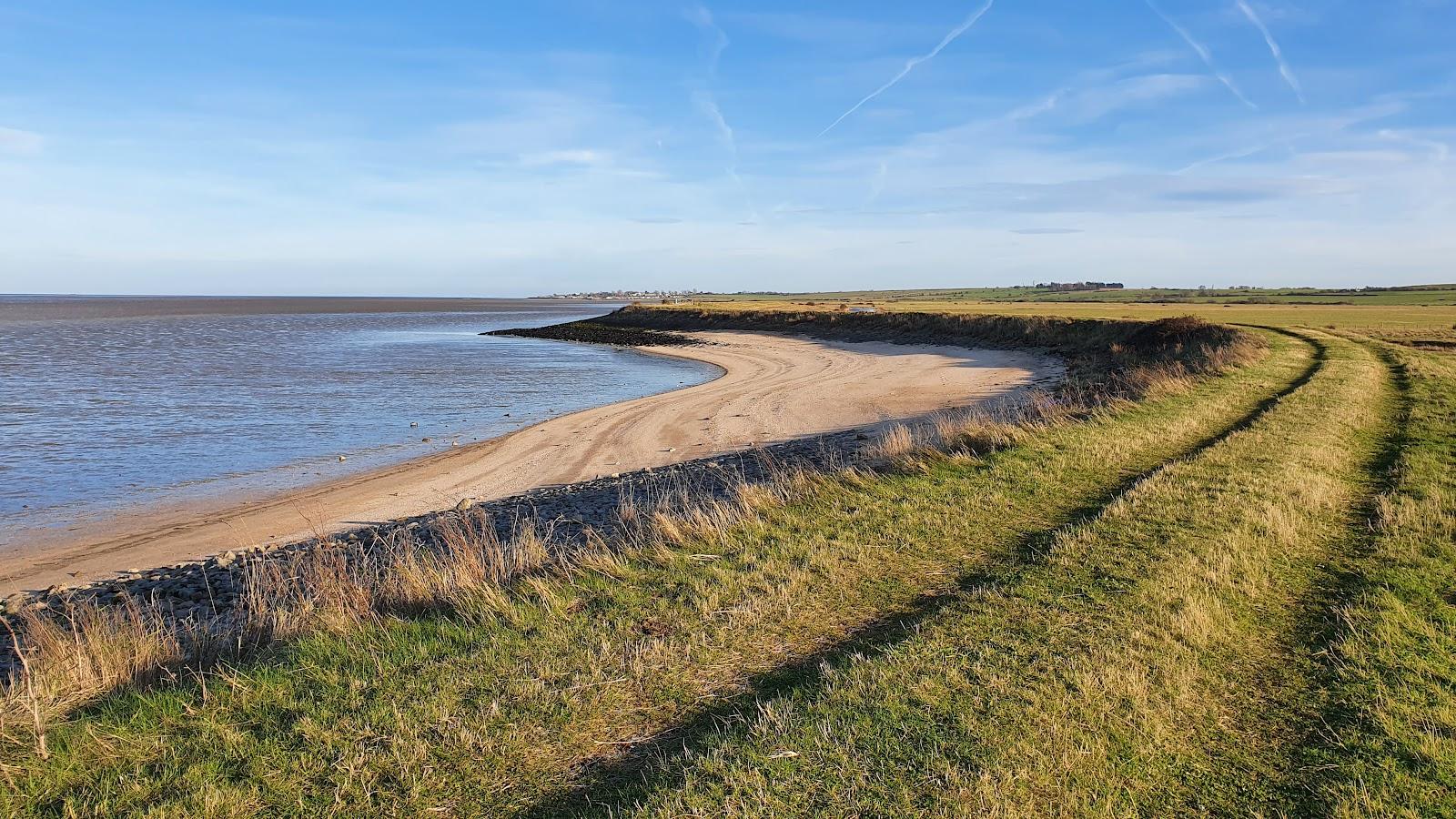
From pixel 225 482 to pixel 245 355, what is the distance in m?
39.3

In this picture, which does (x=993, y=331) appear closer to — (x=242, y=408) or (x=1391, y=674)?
(x=242, y=408)

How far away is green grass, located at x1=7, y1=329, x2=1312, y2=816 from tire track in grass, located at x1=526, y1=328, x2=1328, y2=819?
0.05m

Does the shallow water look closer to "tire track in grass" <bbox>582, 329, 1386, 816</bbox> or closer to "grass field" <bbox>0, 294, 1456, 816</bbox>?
"grass field" <bbox>0, 294, 1456, 816</bbox>

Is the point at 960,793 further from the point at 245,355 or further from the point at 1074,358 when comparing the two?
the point at 245,355

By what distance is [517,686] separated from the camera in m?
Answer: 5.25

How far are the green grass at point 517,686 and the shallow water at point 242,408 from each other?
11200 mm

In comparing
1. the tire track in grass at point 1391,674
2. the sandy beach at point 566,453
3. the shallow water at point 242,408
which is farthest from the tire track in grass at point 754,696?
the shallow water at point 242,408

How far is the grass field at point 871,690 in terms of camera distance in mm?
4152

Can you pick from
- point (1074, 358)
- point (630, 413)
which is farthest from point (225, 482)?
point (1074, 358)

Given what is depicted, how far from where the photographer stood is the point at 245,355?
49406 mm

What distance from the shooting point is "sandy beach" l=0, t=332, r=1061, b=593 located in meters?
12.1

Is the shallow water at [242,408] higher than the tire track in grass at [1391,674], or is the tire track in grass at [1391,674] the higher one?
the tire track in grass at [1391,674]

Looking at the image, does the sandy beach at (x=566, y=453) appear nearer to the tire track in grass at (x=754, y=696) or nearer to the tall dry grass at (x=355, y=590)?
the tall dry grass at (x=355, y=590)

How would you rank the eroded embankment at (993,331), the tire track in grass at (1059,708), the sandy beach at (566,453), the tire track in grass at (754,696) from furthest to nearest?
the eroded embankment at (993,331) → the sandy beach at (566,453) → the tire track in grass at (754,696) → the tire track in grass at (1059,708)
